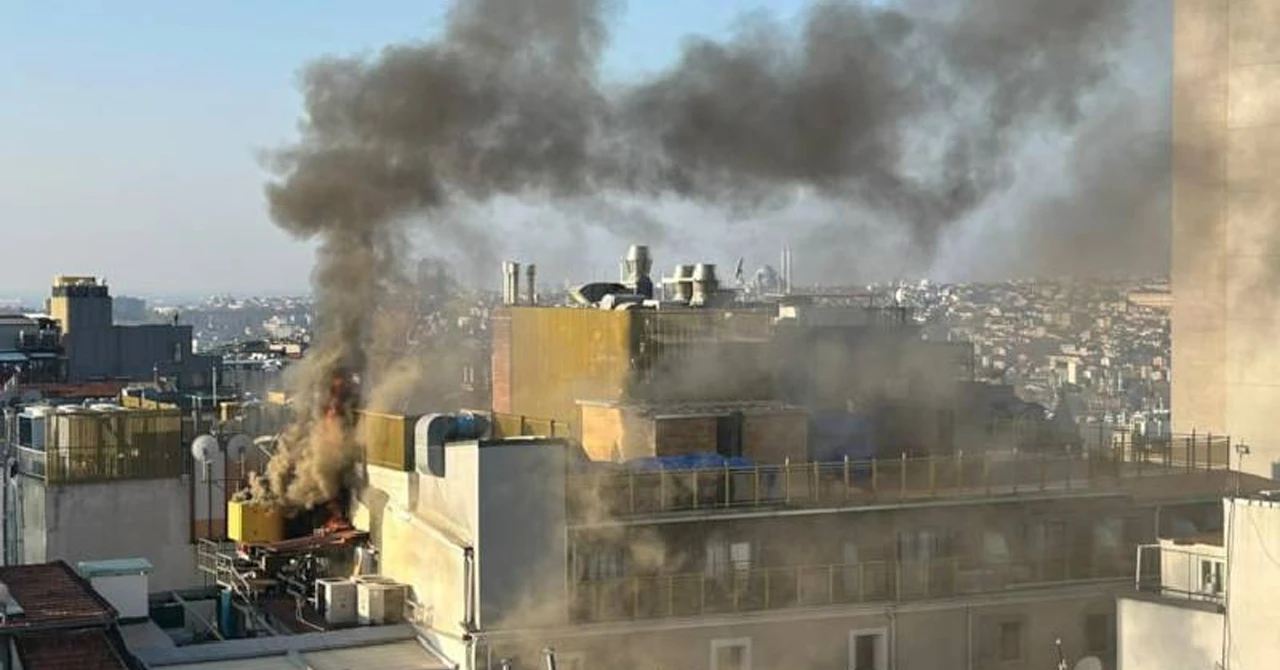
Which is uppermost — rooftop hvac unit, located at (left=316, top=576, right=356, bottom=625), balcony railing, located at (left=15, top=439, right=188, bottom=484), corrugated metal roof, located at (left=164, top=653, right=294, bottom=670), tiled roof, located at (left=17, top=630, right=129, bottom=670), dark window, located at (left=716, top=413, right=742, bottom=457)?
dark window, located at (left=716, top=413, right=742, bottom=457)

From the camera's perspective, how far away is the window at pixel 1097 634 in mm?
23250

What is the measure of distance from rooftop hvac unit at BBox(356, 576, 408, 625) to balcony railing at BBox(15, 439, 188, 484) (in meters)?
5.13

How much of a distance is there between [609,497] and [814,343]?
7.92 metres

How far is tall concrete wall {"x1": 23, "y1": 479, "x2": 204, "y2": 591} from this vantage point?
82.5 feet

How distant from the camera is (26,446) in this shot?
88.0 ft

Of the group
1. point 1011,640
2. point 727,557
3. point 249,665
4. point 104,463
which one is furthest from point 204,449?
point 1011,640

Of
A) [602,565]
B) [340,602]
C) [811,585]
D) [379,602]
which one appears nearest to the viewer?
[602,565]

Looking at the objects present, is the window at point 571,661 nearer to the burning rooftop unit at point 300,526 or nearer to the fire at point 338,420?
the burning rooftop unit at point 300,526

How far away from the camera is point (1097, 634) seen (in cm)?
2334

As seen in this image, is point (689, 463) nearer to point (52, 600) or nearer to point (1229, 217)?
point (52, 600)

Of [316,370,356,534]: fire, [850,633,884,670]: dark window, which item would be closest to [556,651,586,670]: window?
[850,633,884,670]: dark window

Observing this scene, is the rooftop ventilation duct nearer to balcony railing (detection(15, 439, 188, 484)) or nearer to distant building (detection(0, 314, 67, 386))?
balcony railing (detection(15, 439, 188, 484))

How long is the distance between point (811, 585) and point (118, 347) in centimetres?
4112

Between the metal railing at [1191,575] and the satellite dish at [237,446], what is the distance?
12930 mm
